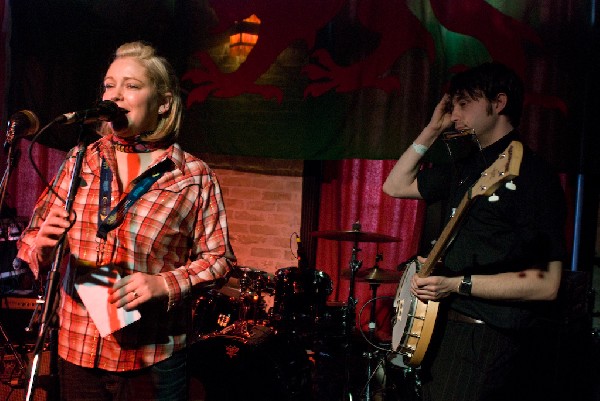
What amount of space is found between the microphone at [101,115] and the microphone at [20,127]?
20 centimetres

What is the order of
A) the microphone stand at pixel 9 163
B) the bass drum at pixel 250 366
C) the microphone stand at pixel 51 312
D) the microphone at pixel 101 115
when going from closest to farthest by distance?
the microphone stand at pixel 51 312 → the microphone at pixel 101 115 → the microphone stand at pixel 9 163 → the bass drum at pixel 250 366

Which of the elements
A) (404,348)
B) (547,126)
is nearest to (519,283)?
(404,348)

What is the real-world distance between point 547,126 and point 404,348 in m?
2.92

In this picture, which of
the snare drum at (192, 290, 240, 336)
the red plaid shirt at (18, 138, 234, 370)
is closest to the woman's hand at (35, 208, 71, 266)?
the red plaid shirt at (18, 138, 234, 370)

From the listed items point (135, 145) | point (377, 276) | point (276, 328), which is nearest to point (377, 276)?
point (377, 276)

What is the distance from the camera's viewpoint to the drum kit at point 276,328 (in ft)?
15.0

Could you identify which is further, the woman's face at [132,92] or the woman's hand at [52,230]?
the woman's face at [132,92]

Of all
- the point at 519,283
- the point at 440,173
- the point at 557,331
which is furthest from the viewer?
the point at 557,331

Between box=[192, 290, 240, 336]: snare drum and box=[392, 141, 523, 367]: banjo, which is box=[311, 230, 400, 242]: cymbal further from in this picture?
box=[392, 141, 523, 367]: banjo

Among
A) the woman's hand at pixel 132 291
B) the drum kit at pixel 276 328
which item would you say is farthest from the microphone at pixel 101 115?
the drum kit at pixel 276 328

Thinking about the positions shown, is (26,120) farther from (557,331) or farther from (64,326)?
(557,331)

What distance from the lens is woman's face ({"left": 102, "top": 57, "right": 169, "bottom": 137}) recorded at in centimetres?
234

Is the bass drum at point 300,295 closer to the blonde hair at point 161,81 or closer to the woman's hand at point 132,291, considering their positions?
the blonde hair at point 161,81

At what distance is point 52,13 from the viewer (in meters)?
6.01
